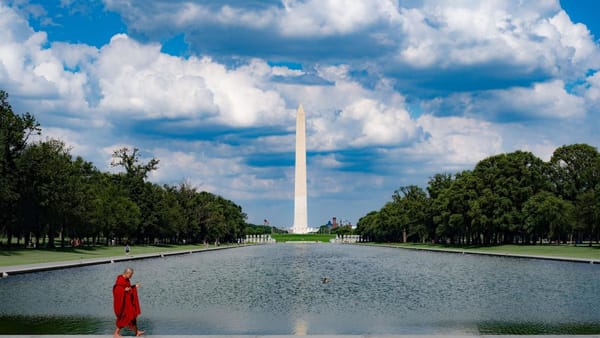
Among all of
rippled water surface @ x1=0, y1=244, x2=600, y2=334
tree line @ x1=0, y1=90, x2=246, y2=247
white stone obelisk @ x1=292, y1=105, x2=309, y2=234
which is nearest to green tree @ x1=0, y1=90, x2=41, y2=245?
tree line @ x1=0, y1=90, x2=246, y2=247

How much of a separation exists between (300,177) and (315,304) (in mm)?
125166

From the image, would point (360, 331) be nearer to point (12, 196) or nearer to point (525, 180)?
point (12, 196)

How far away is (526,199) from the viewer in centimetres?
9156

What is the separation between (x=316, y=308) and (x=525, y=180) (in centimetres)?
7507

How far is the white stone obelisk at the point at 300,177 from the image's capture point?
466 feet

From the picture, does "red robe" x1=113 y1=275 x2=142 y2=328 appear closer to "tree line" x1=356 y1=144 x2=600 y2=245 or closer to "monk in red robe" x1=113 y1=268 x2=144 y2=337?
"monk in red robe" x1=113 y1=268 x2=144 y2=337

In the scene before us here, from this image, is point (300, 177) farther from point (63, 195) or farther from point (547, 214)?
point (63, 195)

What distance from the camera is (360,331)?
18.4m

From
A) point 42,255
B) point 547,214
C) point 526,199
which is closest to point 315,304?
point 42,255

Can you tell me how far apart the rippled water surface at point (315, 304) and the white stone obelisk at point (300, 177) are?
10304 centimetres

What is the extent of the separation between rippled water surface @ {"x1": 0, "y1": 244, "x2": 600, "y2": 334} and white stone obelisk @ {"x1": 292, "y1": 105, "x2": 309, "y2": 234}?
103 m

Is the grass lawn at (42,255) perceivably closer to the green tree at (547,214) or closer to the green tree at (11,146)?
the green tree at (11,146)

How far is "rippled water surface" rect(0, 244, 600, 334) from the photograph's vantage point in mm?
19234

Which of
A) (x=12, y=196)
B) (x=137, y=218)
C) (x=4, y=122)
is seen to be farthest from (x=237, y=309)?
(x=137, y=218)
